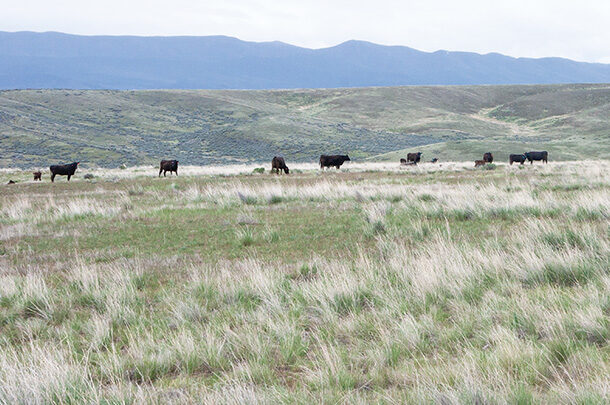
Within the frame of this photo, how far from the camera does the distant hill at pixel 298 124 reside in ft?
208

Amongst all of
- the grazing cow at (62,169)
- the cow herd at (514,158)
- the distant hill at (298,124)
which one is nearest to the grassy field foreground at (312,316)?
the grazing cow at (62,169)

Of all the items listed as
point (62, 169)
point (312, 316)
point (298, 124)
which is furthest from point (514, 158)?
point (298, 124)

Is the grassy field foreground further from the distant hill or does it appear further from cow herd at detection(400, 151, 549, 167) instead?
the distant hill

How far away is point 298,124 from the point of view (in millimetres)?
91750

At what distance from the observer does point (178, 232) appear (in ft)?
36.2

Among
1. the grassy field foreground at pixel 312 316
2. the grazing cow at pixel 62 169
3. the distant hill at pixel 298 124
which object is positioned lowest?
the grassy field foreground at pixel 312 316

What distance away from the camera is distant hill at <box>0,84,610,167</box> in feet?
208

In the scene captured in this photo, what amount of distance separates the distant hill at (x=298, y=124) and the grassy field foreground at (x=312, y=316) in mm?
45554

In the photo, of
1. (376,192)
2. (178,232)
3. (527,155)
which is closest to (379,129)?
(527,155)

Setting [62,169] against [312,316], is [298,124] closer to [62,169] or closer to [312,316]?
[62,169]

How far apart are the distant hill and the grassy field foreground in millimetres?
45554

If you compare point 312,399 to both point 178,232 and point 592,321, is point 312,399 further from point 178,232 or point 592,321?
point 178,232

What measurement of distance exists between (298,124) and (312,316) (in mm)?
88109

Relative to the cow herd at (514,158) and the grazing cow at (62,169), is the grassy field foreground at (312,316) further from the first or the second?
the cow herd at (514,158)
